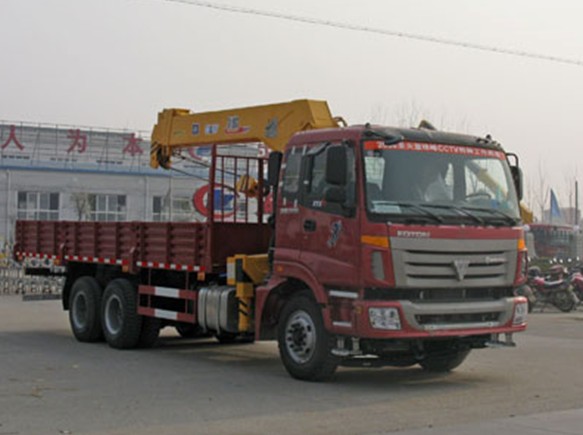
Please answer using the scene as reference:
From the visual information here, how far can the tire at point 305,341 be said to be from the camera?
38.1 feet

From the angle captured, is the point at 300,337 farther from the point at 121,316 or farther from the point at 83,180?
the point at 83,180

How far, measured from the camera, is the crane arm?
13453 millimetres

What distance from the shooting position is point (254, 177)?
49.8 feet

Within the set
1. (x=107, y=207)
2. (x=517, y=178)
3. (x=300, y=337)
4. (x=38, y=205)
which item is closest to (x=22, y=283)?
(x=300, y=337)

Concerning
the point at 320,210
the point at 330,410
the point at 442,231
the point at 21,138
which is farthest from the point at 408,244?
the point at 21,138

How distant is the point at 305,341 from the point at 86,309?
5.76 metres

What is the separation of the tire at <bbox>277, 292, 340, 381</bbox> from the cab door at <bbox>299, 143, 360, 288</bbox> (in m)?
0.48

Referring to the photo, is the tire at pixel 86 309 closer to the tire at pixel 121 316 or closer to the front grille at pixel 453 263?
the tire at pixel 121 316

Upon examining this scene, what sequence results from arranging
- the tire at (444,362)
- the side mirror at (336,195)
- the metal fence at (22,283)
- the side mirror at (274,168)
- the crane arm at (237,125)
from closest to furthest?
the side mirror at (336,195), the side mirror at (274,168), the tire at (444,362), the crane arm at (237,125), the metal fence at (22,283)

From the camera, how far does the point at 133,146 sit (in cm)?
6234

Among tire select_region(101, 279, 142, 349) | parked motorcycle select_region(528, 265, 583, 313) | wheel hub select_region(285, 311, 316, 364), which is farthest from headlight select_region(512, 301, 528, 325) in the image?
parked motorcycle select_region(528, 265, 583, 313)

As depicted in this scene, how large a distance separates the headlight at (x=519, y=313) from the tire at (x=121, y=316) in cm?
609

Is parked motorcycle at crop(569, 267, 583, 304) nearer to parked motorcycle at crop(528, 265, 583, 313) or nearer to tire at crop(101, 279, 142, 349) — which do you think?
parked motorcycle at crop(528, 265, 583, 313)

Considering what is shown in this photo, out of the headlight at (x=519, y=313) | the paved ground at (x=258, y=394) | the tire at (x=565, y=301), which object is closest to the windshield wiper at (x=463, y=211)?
the headlight at (x=519, y=313)
